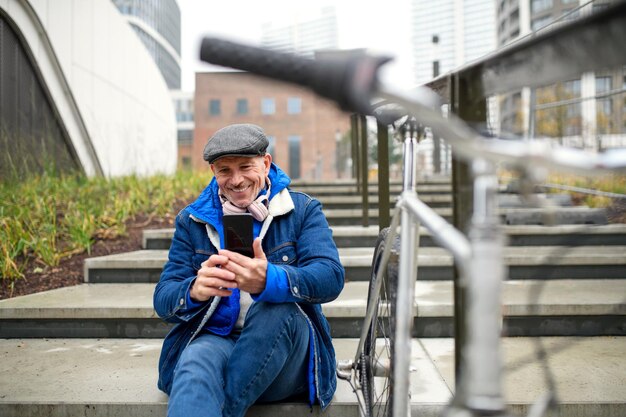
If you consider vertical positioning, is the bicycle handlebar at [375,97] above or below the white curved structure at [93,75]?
below

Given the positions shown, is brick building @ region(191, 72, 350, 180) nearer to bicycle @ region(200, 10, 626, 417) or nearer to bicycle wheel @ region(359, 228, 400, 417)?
bicycle wheel @ region(359, 228, 400, 417)

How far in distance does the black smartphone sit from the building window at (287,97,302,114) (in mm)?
37173

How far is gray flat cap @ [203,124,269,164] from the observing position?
169 cm

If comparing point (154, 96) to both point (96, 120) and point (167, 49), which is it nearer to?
point (96, 120)

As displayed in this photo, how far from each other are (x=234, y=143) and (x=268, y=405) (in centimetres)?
92

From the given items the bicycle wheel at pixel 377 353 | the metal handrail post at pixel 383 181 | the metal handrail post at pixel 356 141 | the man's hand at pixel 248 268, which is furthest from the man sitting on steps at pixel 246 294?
the metal handrail post at pixel 356 141

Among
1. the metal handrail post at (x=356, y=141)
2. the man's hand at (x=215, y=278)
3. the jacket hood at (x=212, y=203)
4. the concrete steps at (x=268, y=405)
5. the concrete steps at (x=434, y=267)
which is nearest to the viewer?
the man's hand at (x=215, y=278)

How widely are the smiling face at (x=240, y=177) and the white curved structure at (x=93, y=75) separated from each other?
5.58 m

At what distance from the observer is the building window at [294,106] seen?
38.2 metres

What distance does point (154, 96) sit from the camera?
589 inches

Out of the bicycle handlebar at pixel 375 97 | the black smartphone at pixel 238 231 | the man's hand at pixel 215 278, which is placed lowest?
the man's hand at pixel 215 278

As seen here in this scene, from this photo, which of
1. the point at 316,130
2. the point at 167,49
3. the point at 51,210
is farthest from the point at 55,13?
the point at 167,49

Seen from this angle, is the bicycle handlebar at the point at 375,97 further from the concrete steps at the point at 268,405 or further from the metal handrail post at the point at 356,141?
the metal handrail post at the point at 356,141

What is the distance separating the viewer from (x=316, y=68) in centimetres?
69
